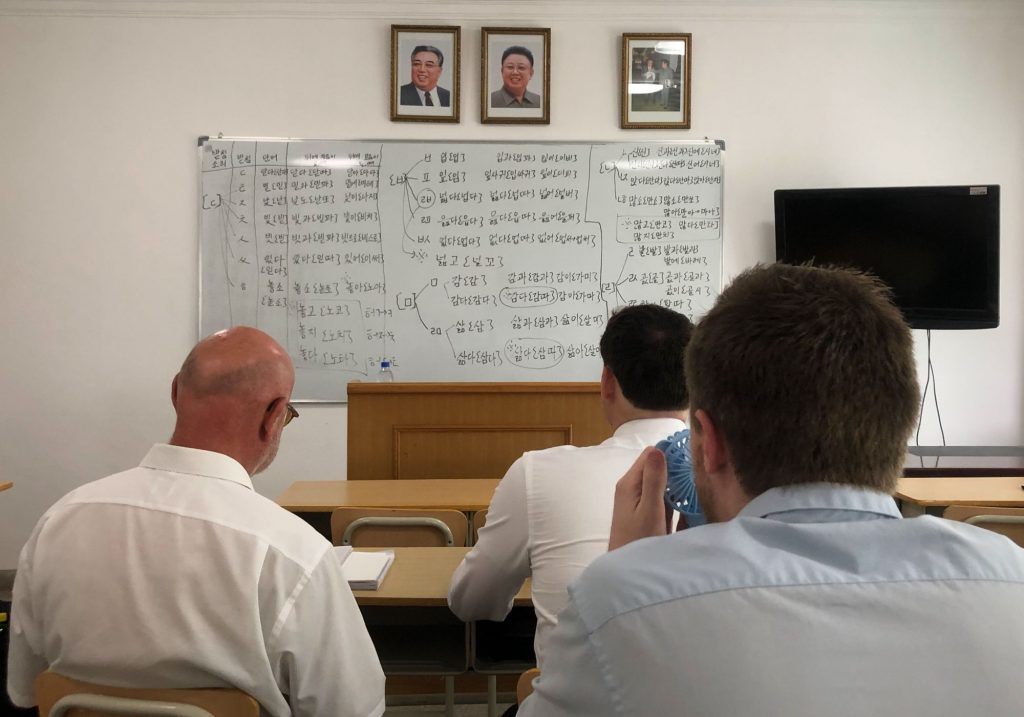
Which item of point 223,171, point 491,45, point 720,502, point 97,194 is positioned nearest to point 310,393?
point 223,171

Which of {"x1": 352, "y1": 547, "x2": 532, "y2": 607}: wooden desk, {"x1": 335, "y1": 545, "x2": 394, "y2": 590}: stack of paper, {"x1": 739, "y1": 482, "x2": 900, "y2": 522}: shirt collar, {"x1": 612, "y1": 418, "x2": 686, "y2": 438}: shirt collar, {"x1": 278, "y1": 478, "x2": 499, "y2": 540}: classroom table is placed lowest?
{"x1": 278, "y1": 478, "x2": 499, "y2": 540}: classroom table

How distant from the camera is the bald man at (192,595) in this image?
47.3 inches

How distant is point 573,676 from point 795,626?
0.63 feet

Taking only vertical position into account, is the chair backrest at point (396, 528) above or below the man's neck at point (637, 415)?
below

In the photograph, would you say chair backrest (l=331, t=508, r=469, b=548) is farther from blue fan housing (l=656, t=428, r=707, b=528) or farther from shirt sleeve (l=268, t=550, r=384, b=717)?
blue fan housing (l=656, t=428, r=707, b=528)

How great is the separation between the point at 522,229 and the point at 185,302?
77.1 inches

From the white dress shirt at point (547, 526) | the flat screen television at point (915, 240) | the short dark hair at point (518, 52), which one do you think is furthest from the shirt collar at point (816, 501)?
the short dark hair at point (518, 52)

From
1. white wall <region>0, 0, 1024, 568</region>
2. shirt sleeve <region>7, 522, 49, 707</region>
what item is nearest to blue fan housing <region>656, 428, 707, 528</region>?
shirt sleeve <region>7, 522, 49, 707</region>

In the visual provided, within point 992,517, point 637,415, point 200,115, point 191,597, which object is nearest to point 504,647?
point 637,415

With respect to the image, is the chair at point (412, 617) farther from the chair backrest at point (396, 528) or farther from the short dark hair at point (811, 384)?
the short dark hair at point (811, 384)

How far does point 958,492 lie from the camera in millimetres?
2934

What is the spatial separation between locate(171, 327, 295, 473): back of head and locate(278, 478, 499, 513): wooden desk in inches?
51.4

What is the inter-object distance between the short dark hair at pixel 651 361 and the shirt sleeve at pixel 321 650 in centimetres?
83

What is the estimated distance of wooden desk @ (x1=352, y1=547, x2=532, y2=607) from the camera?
5.89ft
